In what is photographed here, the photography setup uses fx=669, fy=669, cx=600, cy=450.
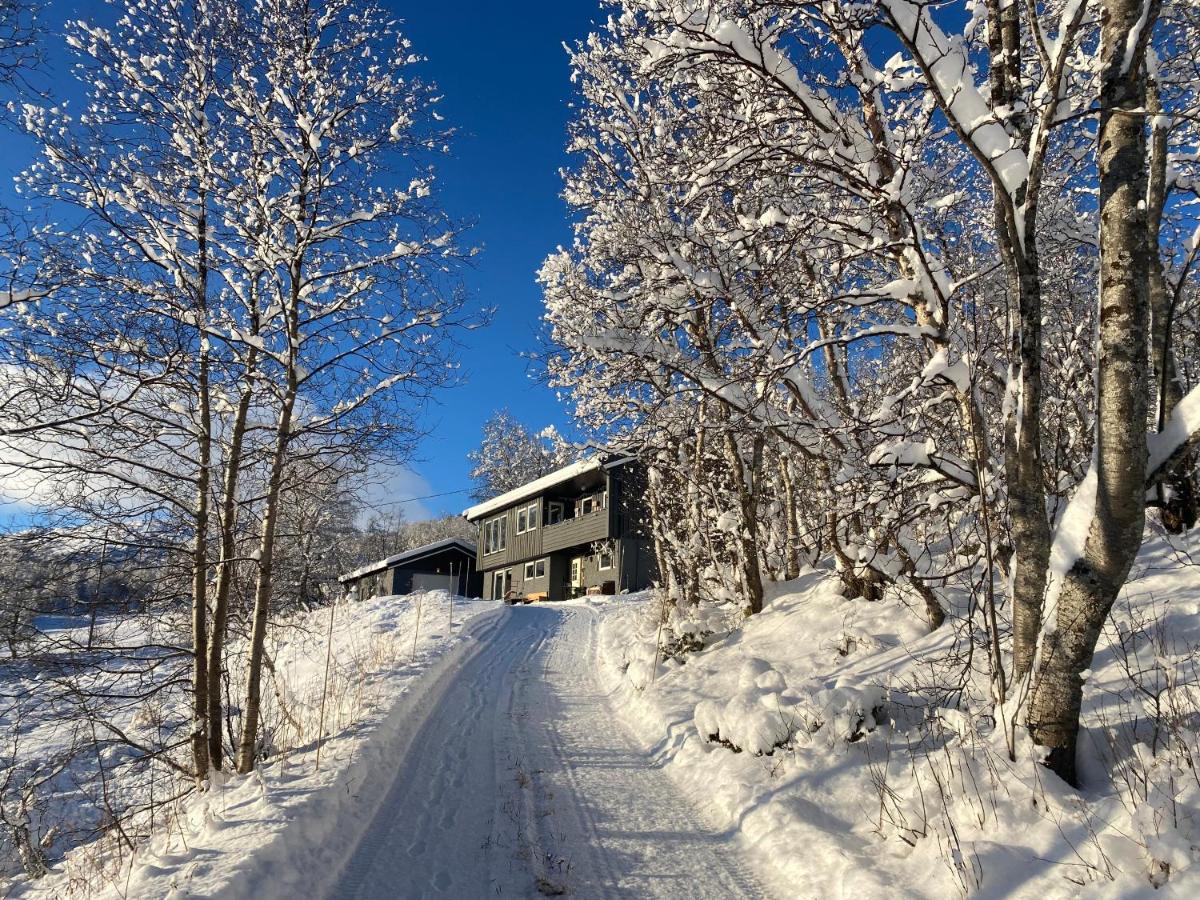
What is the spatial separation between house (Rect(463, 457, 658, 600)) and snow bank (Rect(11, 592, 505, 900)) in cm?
1475

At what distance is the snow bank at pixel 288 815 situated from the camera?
12.5ft

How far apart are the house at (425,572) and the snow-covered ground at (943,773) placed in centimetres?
3056

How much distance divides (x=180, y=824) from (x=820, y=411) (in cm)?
659

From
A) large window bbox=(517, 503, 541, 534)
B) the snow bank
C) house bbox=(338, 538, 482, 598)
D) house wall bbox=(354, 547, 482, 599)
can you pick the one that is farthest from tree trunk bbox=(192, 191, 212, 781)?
house wall bbox=(354, 547, 482, 599)

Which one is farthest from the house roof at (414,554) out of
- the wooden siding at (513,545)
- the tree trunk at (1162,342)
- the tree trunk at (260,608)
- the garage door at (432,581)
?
the tree trunk at (1162,342)

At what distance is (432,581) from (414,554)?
3595 millimetres

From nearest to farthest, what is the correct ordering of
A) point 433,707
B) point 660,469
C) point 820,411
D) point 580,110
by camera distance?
point 820,411, point 433,707, point 580,110, point 660,469

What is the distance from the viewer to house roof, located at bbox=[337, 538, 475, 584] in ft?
115

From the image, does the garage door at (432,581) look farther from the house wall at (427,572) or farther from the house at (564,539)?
the house at (564,539)

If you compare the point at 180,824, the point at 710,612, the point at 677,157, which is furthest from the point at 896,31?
the point at 710,612

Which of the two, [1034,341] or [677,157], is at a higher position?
[677,157]

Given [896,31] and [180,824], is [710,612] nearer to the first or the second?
[180,824]

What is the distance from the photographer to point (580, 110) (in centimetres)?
1033

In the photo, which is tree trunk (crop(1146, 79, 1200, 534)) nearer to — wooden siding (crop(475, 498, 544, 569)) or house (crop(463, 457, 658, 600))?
house (crop(463, 457, 658, 600))
